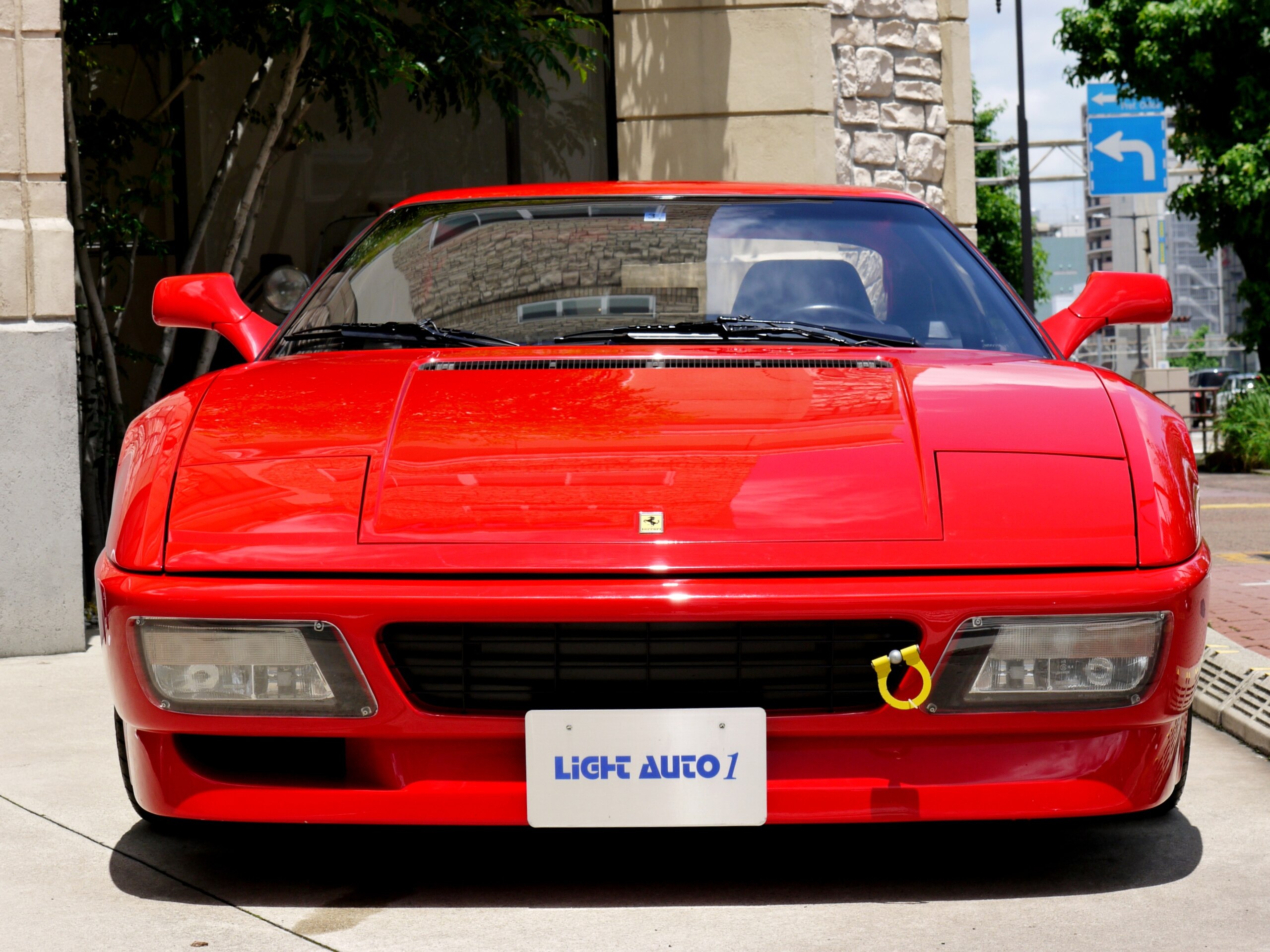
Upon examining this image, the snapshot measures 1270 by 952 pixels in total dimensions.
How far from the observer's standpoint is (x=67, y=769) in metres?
3.61

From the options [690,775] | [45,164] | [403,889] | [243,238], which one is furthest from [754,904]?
[243,238]

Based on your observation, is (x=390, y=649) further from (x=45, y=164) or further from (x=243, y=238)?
(x=243, y=238)

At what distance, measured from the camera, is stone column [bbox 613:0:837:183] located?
822cm

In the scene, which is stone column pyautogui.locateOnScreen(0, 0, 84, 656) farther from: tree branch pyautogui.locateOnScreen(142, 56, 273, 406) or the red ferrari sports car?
the red ferrari sports car

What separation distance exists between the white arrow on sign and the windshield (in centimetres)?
1319

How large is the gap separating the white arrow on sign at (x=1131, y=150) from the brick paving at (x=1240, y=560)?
156 inches

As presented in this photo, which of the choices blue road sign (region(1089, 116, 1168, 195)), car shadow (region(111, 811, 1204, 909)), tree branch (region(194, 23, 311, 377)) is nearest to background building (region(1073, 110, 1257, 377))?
blue road sign (region(1089, 116, 1168, 195))

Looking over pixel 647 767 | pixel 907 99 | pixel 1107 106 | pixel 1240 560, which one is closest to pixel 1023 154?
pixel 1107 106

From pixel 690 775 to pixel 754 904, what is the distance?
0.37m

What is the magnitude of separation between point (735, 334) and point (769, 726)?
105 centimetres

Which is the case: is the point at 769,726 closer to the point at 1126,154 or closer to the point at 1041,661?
the point at 1041,661

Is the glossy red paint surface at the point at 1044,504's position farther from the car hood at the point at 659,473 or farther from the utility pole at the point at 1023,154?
the utility pole at the point at 1023,154

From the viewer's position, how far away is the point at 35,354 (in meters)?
5.23

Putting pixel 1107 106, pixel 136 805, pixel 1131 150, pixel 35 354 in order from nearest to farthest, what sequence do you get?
pixel 136 805 → pixel 35 354 → pixel 1131 150 → pixel 1107 106
